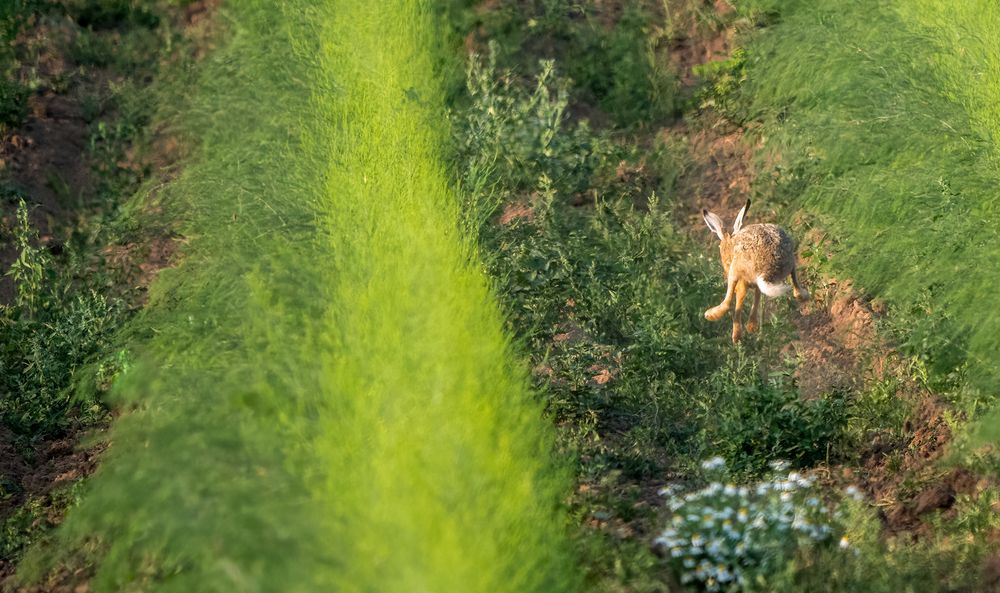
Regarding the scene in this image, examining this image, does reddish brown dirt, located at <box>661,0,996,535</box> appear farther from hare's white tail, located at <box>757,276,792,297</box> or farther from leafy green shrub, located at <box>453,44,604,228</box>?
leafy green shrub, located at <box>453,44,604,228</box>

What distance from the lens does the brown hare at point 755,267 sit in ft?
22.9

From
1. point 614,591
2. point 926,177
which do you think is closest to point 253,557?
point 614,591

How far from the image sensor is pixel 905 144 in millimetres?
8070

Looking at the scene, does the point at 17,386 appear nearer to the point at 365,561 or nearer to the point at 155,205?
the point at 155,205

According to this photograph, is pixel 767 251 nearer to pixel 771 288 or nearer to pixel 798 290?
pixel 771 288

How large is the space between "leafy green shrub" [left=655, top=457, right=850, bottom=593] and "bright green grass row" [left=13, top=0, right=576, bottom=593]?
1.32 feet

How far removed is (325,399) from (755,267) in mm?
2396

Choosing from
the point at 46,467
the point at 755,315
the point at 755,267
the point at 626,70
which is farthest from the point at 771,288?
the point at 626,70

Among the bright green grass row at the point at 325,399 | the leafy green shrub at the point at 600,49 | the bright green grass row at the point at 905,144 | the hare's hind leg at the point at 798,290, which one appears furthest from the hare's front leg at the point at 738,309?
the leafy green shrub at the point at 600,49

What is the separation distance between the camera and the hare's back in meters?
6.99

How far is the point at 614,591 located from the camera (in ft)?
16.1

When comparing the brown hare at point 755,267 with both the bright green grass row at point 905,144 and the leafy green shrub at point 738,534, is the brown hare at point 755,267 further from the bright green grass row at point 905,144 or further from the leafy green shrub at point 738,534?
the leafy green shrub at point 738,534

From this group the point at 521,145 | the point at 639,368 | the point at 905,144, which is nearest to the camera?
the point at 639,368

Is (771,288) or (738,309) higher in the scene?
(771,288)
